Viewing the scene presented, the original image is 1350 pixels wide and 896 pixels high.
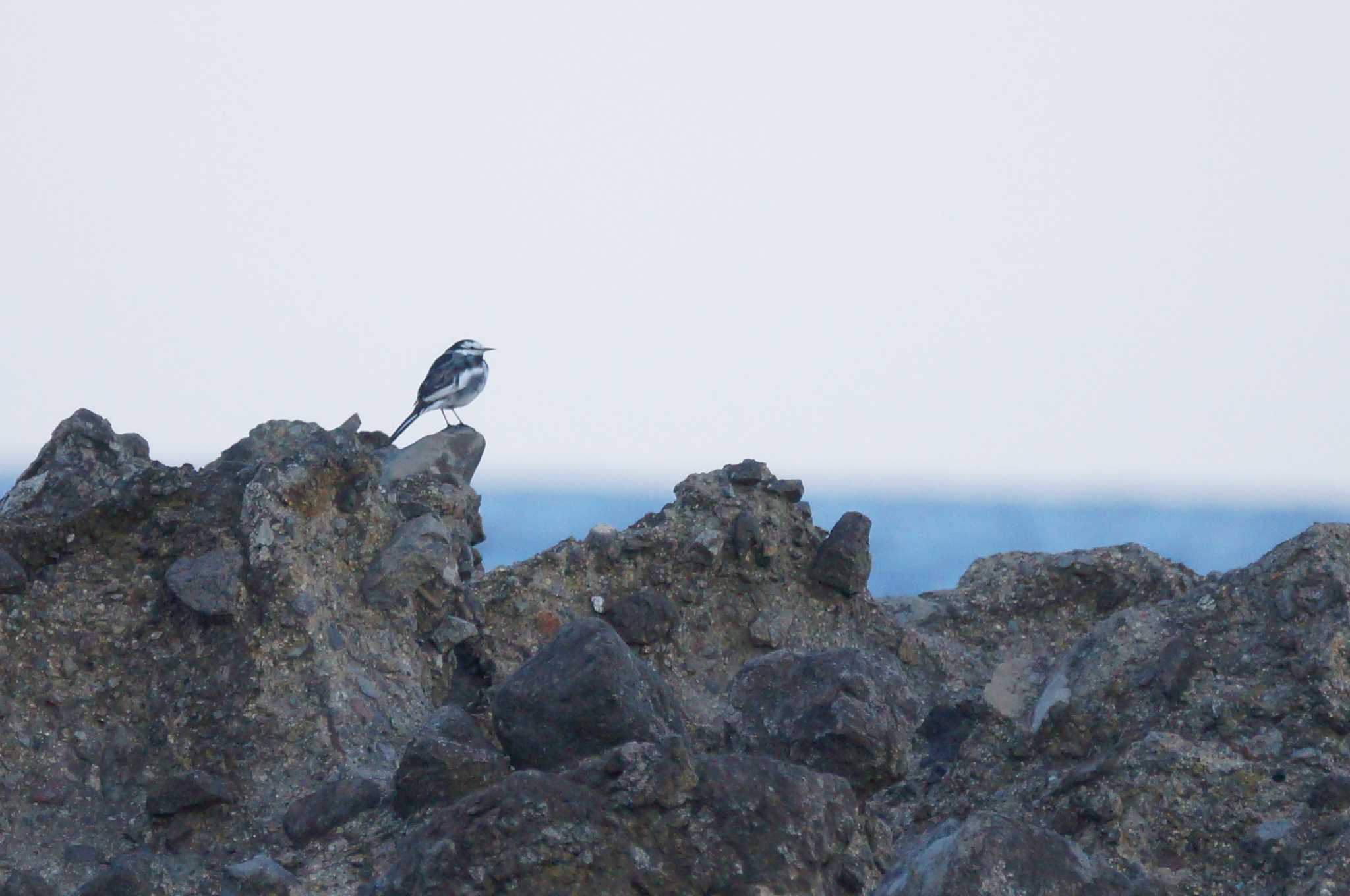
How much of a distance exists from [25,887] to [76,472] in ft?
6.83

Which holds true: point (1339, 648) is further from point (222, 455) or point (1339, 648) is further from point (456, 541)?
point (222, 455)

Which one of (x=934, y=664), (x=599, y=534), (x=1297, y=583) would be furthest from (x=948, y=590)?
(x=1297, y=583)

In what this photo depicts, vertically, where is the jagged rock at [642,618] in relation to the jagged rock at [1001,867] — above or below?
above

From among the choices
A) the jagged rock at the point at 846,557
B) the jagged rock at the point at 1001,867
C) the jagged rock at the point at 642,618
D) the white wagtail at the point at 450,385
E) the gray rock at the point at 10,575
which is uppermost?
the white wagtail at the point at 450,385

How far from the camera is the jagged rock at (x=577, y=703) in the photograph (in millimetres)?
4781

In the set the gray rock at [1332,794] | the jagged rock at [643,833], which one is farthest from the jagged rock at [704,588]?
the gray rock at [1332,794]

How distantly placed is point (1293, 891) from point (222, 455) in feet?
16.9

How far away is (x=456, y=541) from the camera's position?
7.27 m

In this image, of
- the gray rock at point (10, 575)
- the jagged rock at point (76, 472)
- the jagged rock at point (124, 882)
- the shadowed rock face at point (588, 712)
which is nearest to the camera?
the shadowed rock face at point (588, 712)

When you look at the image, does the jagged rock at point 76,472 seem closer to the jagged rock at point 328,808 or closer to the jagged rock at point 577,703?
the jagged rock at point 328,808

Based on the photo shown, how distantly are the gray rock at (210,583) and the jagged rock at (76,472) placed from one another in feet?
1.74

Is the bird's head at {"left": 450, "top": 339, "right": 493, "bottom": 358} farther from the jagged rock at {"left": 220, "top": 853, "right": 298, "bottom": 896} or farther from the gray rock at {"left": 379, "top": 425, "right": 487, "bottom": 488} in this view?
the jagged rock at {"left": 220, "top": 853, "right": 298, "bottom": 896}

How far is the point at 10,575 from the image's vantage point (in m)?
5.71

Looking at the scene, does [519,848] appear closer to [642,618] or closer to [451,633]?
[451,633]
